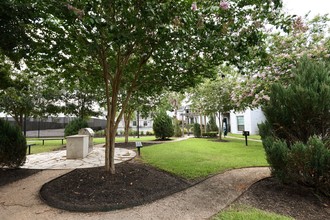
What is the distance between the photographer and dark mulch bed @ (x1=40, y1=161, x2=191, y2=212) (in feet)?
10.5

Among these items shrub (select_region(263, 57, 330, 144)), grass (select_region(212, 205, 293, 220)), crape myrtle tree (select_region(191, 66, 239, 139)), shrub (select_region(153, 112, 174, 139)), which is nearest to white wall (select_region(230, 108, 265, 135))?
crape myrtle tree (select_region(191, 66, 239, 139))

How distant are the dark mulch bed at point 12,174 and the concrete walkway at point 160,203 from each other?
29 centimetres

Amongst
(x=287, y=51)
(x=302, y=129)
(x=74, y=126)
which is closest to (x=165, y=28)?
(x=302, y=129)

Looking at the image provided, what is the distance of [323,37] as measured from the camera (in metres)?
6.95

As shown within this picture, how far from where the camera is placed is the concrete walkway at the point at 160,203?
9.41 ft

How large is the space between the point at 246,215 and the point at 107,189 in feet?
8.37

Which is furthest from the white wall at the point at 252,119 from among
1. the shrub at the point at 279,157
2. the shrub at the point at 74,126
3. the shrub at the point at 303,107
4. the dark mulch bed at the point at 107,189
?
the dark mulch bed at the point at 107,189

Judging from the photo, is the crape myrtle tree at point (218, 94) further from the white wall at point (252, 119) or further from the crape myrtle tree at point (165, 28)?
the white wall at point (252, 119)

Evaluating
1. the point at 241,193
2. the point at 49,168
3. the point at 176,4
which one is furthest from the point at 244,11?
the point at 49,168

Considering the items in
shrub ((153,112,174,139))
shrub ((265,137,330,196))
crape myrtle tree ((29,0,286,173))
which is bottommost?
shrub ((265,137,330,196))

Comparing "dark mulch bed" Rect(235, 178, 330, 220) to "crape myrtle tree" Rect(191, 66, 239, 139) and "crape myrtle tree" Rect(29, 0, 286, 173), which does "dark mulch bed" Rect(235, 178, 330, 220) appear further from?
"crape myrtle tree" Rect(191, 66, 239, 139)

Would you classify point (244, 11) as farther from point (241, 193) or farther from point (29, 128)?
point (29, 128)

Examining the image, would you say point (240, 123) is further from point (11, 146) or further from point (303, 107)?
point (11, 146)

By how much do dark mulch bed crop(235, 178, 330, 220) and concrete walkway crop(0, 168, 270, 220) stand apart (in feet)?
0.88
